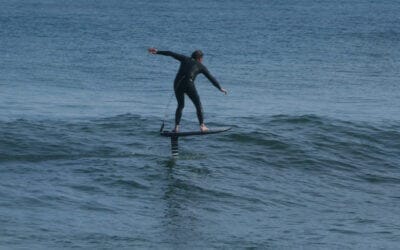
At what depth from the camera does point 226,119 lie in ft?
104

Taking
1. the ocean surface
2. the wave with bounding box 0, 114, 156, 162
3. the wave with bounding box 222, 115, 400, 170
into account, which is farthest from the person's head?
the wave with bounding box 222, 115, 400, 170

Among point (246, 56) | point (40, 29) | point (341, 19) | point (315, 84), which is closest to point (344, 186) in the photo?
point (315, 84)

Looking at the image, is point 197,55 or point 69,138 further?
point 69,138

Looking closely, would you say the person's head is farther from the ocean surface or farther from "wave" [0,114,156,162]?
"wave" [0,114,156,162]

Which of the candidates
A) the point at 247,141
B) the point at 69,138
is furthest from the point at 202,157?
A: the point at 69,138

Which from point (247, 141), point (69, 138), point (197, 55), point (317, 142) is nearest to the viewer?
point (197, 55)

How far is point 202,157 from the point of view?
26.0m

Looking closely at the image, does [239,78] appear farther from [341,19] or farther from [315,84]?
[341,19]

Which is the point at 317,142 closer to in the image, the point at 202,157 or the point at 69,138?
the point at 202,157

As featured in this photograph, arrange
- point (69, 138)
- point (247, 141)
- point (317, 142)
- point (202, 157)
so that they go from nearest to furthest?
point (202, 157)
point (69, 138)
point (247, 141)
point (317, 142)

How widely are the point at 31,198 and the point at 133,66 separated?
33.5 meters

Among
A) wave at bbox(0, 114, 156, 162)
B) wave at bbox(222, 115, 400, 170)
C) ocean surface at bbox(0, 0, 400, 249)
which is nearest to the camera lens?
ocean surface at bbox(0, 0, 400, 249)

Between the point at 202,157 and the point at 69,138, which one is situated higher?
the point at 69,138

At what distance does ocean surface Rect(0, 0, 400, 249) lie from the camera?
1933 cm
